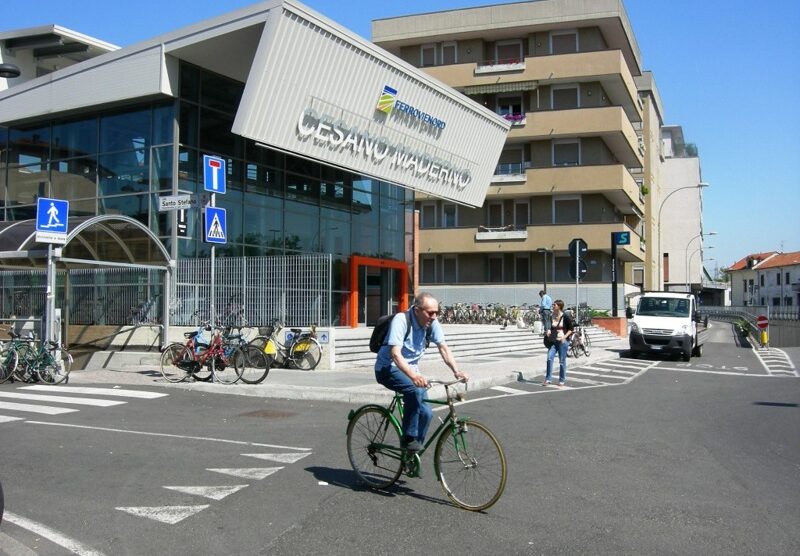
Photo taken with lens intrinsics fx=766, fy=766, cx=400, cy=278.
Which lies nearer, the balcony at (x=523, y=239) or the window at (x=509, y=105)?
the balcony at (x=523, y=239)

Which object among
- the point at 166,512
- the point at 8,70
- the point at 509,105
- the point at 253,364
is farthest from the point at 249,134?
the point at 509,105

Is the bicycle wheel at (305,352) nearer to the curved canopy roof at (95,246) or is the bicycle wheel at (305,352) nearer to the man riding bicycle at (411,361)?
the curved canopy roof at (95,246)

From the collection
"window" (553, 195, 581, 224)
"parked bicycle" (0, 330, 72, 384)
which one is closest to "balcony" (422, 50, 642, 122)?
"window" (553, 195, 581, 224)

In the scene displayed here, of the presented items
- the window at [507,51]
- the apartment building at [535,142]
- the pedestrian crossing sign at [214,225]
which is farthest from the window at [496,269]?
the pedestrian crossing sign at [214,225]

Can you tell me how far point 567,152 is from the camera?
4272 cm

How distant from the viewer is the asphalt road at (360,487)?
5.26 metres

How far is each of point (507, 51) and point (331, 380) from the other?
34.1 metres

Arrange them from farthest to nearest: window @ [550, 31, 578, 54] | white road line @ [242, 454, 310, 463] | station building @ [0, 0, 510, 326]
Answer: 1. window @ [550, 31, 578, 54]
2. station building @ [0, 0, 510, 326]
3. white road line @ [242, 454, 310, 463]

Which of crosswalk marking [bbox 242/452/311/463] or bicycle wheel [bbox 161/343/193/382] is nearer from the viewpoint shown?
crosswalk marking [bbox 242/452/311/463]

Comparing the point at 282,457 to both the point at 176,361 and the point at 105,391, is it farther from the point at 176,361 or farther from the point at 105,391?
the point at 176,361

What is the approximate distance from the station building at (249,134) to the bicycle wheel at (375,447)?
39.2ft

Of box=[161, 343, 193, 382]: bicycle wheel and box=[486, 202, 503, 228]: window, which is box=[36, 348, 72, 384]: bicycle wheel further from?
box=[486, 202, 503, 228]: window

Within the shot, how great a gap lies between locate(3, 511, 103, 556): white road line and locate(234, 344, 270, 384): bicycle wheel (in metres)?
8.33

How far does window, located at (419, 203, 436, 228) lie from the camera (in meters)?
45.0
